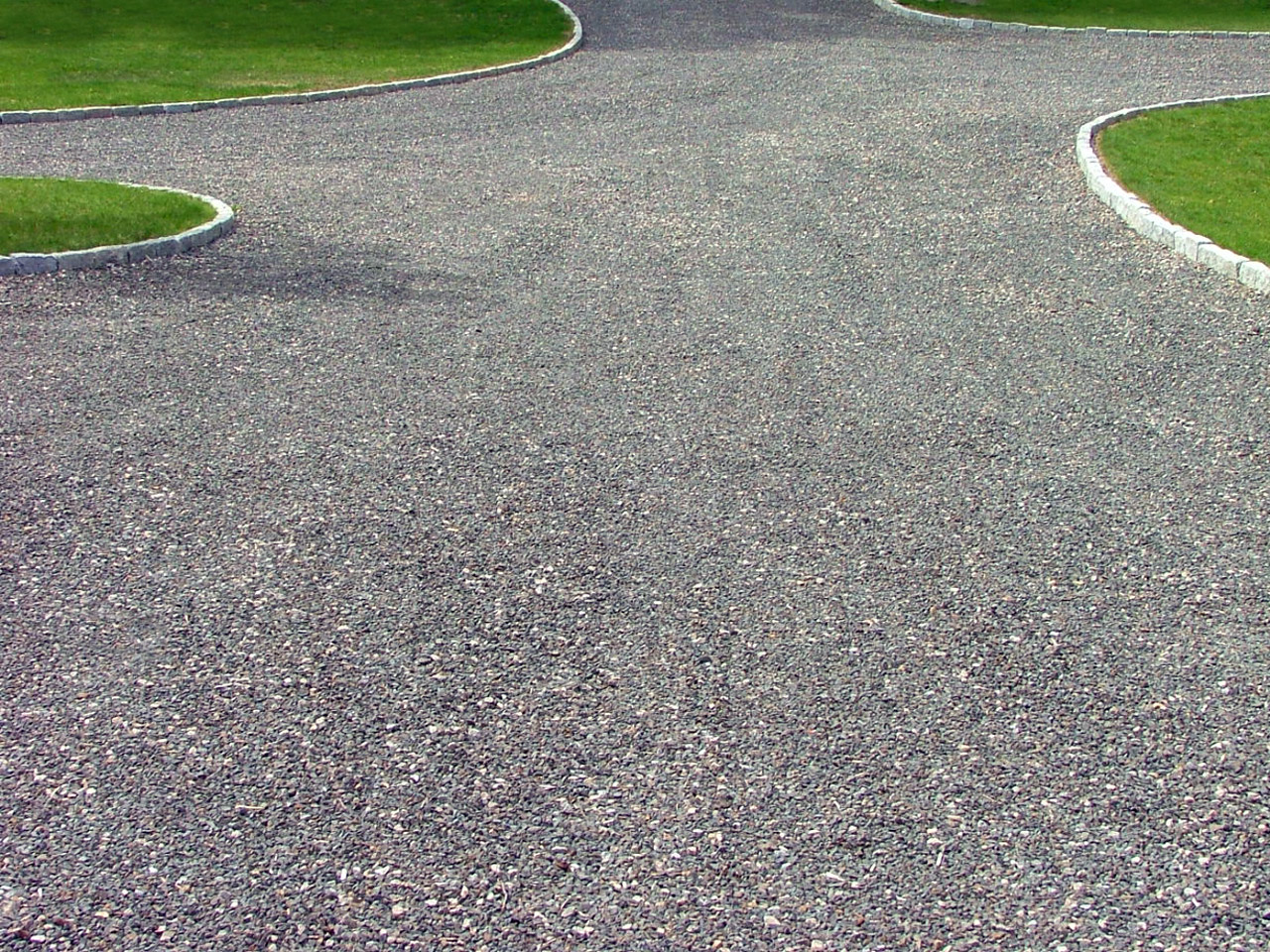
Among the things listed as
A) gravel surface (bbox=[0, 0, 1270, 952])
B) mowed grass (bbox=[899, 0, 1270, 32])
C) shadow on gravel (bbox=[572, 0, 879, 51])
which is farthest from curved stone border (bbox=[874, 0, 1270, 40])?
gravel surface (bbox=[0, 0, 1270, 952])

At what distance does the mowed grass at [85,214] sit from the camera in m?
9.13

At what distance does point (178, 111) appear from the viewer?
14.7 meters

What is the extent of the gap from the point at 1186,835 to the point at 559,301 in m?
5.53

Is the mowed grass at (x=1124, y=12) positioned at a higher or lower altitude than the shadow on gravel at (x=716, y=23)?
higher

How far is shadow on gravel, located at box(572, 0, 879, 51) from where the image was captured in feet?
66.6

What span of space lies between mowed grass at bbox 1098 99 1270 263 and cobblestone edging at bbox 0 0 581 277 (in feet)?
22.8

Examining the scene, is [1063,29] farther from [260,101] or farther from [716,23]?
[260,101]

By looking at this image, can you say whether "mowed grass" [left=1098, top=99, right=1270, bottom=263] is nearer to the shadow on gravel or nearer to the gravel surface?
the gravel surface

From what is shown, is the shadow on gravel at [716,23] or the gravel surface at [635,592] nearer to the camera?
the gravel surface at [635,592]

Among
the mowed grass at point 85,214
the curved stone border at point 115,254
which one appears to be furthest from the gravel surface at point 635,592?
the mowed grass at point 85,214

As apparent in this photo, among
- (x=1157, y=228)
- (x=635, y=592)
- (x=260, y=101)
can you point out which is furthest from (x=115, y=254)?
(x=1157, y=228)

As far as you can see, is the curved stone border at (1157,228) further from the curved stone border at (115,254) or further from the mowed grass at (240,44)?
the mowed grass at (240,44)

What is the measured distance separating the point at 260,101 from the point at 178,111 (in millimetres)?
886

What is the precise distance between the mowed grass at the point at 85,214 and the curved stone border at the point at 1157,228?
6.75m
